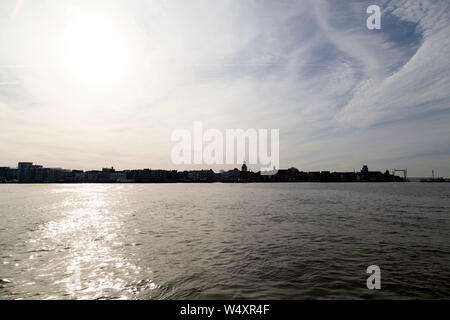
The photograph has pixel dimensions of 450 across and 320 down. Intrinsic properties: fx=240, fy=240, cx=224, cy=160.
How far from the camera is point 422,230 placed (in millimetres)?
24188

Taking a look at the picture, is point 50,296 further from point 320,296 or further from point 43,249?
point 320,296

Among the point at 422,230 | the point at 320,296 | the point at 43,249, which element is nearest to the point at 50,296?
the point at 43,249

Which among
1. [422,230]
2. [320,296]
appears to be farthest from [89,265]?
[422,230]

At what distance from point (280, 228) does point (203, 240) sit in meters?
8.94

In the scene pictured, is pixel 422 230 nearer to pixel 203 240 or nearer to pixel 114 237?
pixel 203 240

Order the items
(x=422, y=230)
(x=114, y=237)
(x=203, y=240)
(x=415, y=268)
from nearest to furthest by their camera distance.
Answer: (x=415, y=268)
(x=203, y=240)
(x=114, y=237)
(x=422, y=230)

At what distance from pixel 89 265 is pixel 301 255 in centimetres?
1349

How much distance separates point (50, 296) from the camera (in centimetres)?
1055

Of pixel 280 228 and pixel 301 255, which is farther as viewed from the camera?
pixel 280 228
